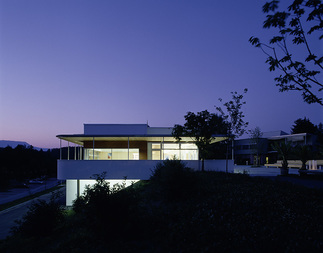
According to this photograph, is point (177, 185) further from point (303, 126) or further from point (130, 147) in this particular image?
point (303, 126)

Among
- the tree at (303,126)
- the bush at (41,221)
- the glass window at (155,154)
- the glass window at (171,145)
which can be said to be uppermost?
the tree at (303,126)

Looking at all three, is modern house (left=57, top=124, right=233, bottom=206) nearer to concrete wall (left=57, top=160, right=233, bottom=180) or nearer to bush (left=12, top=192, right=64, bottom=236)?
concrete wall (left=57, top=160, right=233, bottom=180)

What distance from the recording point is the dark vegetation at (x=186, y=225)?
4254 mm

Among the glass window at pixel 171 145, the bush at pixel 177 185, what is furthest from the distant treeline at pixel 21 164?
the bush at pixel 177 185

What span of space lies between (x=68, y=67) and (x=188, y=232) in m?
27.4

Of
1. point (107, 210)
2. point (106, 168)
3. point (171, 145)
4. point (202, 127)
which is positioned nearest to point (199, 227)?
point (107, 210)

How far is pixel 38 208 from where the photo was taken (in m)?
7.09

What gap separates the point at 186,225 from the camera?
17.5 ft

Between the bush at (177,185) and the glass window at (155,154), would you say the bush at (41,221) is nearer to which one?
the bush at (177,185)

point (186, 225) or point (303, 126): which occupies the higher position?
point (303, 126)

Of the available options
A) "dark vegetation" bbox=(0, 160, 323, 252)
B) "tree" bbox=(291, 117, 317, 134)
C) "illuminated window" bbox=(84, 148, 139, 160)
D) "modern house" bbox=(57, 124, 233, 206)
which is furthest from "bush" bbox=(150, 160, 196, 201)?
"tree" bbox=(291, 117, 317, 134)

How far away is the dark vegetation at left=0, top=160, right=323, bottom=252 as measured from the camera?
425cm

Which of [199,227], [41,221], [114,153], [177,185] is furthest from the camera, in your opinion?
[114,153]

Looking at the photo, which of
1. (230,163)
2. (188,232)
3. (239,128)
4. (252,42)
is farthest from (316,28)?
(230,163)
